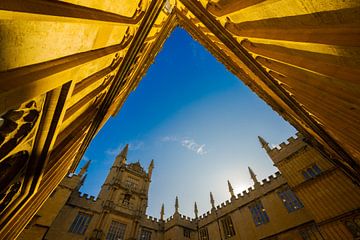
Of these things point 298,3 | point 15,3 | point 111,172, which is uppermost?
point 111,172

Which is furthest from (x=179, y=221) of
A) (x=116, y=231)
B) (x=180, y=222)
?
(x=116, y=231)

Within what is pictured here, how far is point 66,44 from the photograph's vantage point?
2.09 metres

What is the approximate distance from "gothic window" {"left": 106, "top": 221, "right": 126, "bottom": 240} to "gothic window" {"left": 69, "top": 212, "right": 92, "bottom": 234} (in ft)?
9.15

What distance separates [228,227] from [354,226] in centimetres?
1367

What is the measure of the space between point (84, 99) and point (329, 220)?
55.1 ft

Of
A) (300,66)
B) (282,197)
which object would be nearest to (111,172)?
(282,197)

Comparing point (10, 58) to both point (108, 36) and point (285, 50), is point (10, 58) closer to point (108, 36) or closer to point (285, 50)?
point (108, 36)

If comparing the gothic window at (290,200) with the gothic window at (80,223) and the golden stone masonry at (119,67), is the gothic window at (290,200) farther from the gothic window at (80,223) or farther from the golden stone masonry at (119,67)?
the gothic window at (80,223)

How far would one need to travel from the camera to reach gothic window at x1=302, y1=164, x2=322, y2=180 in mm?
13472

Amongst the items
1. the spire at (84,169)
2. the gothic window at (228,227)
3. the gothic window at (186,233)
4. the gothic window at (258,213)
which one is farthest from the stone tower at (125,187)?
the gothic window at (258,213)

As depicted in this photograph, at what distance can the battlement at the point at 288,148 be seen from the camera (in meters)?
15.6

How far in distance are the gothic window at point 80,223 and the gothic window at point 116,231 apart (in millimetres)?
2787

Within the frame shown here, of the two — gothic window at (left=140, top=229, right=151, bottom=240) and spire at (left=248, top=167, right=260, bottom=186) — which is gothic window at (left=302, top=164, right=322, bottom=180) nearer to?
spire at (left=248, top=167, right=260, bottom=186)

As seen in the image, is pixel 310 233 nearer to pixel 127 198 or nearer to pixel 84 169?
pixel 127 198
